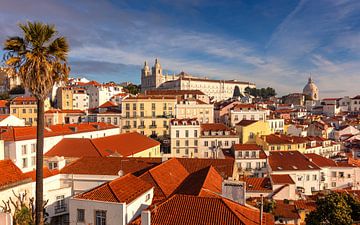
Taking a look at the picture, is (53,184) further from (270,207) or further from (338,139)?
(338,139)

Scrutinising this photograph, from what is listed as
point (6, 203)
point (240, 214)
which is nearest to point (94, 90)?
point (6, 203)

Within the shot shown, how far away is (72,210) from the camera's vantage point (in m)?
13.1

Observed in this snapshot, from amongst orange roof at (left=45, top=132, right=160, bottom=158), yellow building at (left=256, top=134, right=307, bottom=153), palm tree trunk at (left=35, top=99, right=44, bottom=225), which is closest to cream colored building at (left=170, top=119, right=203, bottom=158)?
yellow building at (left=256, top=134, right=307, bottom=153)

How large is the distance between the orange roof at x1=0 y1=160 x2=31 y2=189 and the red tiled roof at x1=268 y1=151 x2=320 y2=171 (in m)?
27.9

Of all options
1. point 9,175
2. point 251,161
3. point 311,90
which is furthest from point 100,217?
point 311,90

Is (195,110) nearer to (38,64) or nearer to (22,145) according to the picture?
(22,145)

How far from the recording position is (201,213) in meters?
11.8

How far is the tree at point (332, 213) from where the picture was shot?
1280cm

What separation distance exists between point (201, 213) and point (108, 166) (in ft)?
38.2

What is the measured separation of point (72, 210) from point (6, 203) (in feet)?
12.8

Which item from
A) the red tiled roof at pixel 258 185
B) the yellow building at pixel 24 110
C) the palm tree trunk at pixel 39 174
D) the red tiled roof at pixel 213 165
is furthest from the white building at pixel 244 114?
the palm tree trunk at pixel 39 174

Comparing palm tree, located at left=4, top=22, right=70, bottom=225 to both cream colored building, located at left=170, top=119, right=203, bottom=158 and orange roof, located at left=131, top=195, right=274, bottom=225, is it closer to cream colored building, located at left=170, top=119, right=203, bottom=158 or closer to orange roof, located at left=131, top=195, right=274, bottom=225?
orange roof, located at left=131, top=195, right=274, bottom=225

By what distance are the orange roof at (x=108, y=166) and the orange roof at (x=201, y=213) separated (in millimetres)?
8447

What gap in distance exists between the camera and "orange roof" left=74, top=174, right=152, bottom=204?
1290 cm
